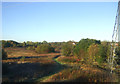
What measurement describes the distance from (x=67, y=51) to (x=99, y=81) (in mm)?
26262

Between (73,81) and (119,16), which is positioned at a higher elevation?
(119,16)

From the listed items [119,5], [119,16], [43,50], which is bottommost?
[43,50]

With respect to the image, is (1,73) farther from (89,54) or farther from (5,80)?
(89,54)

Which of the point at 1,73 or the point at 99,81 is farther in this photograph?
the point at 1,73

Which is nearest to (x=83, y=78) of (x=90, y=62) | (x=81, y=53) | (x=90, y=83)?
(x=90, y=83)

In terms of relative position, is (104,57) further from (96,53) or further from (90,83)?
(90,83)

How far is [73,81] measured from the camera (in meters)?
11.5

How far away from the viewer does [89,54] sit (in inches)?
982

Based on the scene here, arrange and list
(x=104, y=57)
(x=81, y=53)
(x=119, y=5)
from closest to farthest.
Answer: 1. (x=119, y=5)
2. (x=104, y=57)
3. (x=81, y=53)

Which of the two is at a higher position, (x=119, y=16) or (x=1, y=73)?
(x=119, y=16)

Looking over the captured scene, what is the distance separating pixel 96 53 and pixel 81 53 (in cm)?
559

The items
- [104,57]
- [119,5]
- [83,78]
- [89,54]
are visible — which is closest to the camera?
[119,5]

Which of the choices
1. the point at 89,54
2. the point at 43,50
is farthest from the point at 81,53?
the point at 43,50

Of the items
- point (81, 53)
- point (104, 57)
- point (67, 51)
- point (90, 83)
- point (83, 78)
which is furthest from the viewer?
point (67, 51)
